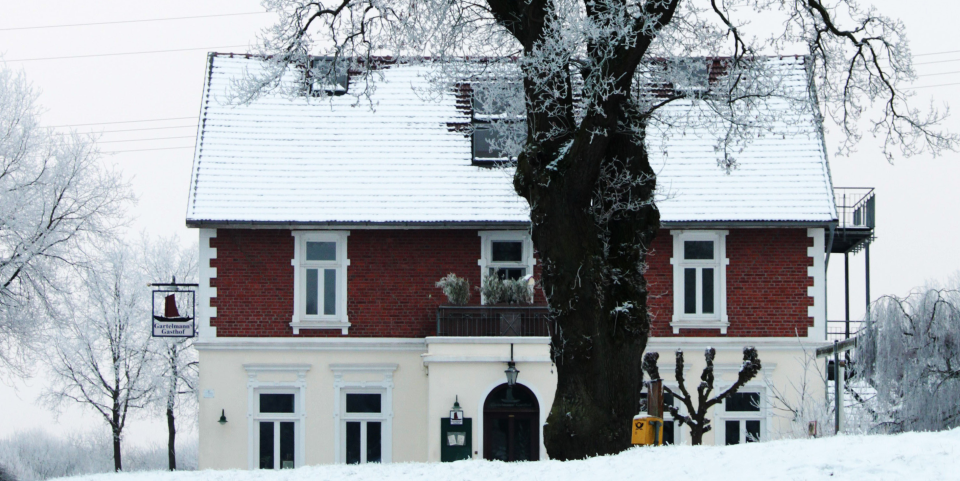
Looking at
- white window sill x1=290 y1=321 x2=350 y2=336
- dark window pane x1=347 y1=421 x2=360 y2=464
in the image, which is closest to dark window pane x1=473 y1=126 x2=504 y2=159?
white window sill x1=290 y1=321 x2=350 y2=336

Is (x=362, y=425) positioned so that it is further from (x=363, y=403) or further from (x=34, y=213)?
(x=34, y=213)

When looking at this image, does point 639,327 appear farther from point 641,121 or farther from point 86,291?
point 86,291

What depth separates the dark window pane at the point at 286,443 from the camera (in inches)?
808

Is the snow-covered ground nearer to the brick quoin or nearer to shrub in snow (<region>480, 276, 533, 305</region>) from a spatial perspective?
shrub in snow (<region>480, 276, 533, 305</region>)

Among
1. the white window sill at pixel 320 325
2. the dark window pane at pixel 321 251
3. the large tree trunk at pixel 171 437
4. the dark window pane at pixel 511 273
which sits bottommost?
the large tree trunk at pixel 171 437

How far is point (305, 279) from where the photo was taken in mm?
20828

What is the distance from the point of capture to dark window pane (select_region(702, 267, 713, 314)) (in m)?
21.1

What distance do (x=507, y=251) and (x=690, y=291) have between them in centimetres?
363

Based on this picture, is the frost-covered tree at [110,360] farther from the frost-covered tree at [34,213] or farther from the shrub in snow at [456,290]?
the shrub in snow at [456,290]

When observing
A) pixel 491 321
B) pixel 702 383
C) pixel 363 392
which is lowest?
pixel 363 392

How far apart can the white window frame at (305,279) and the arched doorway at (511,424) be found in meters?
3.22

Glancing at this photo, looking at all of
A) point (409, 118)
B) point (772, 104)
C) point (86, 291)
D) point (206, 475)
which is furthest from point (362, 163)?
point (86, 291)

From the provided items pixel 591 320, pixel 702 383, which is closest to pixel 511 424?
pixel 702 383

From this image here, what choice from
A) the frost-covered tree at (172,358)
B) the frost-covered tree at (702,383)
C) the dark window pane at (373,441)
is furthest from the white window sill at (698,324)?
the frost-covered tree at (172,358)
